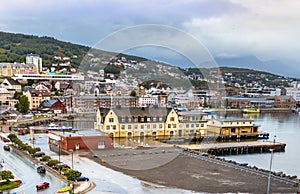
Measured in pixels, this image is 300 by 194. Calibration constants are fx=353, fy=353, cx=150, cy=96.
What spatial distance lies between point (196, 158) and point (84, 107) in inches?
663

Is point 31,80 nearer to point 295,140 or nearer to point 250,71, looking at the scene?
point 295,140

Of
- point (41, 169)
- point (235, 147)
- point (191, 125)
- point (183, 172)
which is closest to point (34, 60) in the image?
point (191, 125)

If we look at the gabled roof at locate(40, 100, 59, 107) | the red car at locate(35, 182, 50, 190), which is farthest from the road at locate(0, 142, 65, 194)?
the gabled roof at locate(40, 100, 59, 107)

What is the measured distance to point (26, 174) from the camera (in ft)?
37.1

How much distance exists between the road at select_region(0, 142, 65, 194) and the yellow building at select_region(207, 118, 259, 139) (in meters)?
11.3

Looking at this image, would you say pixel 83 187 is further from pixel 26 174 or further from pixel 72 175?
pixel 26 174

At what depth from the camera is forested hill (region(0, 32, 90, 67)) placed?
67125 mm

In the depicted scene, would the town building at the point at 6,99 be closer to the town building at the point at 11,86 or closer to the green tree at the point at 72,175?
the town building at the point at 11,86

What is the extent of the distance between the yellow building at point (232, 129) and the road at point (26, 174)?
445 inches

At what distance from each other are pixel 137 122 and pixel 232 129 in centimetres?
605

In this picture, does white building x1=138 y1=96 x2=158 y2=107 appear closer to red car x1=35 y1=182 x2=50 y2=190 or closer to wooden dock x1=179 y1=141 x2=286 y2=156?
wooden dock x1=179 y1=141 x2=286 y2=156

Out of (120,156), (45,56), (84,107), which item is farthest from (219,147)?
(45,56)

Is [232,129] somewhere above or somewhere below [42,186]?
above

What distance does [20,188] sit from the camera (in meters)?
9.80
